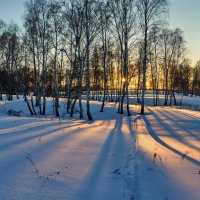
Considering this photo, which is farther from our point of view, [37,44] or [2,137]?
[37,44]

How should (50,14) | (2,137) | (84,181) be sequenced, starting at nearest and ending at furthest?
(84,181), (2,137), (50,14)

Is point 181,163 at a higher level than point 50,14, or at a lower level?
lower

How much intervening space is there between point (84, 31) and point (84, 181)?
1678 centimetres

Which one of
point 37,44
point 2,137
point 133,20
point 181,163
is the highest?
point 133,20

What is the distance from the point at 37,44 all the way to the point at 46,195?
2265 centimetres

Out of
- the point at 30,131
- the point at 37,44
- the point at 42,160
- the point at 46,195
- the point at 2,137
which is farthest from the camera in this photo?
the point at 37,44

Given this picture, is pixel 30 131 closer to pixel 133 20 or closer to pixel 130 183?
pixel 130 183

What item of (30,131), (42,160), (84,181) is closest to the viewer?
(84,181)

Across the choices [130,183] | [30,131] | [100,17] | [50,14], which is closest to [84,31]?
[100,17]

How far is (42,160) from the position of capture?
219 inches

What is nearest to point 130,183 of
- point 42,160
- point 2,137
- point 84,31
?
point 42,160

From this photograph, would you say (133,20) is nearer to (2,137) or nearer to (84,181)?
(2,137)

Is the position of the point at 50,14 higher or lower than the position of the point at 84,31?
higher

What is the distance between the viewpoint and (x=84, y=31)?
66.1 feet
